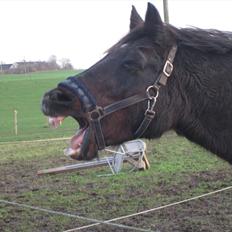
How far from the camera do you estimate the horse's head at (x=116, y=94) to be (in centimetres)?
248

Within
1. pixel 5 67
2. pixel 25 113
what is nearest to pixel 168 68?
pixel 25 113

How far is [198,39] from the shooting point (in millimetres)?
2676

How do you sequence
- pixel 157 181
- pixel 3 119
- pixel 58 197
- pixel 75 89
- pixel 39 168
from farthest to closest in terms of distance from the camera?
1. pixel 3 119
2. pixel 39 168
3. pixel 157 181
4. pixel 58 197
5. pixel 75 89

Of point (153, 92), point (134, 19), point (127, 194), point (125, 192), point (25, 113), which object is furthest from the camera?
point (25, 113)

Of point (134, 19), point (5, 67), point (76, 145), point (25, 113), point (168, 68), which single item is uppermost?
point (134, 19)

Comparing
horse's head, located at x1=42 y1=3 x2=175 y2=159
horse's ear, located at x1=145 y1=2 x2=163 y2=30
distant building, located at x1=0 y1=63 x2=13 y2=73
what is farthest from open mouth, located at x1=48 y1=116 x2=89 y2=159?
distant building, located at x1=0 y1=63 x2=13 y2=73

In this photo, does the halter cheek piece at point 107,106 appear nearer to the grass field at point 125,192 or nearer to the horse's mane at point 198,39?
the horse's mane at point 198,39

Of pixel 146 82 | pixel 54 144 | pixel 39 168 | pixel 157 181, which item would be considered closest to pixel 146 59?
pixel 146 82

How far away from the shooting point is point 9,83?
178 ft

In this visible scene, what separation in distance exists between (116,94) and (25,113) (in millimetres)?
31654

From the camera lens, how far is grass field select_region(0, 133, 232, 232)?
6266 millimetres

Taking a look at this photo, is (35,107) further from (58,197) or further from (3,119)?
(58,197)

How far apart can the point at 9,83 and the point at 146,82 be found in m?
53.1

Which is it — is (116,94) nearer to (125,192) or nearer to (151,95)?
(151,95)
